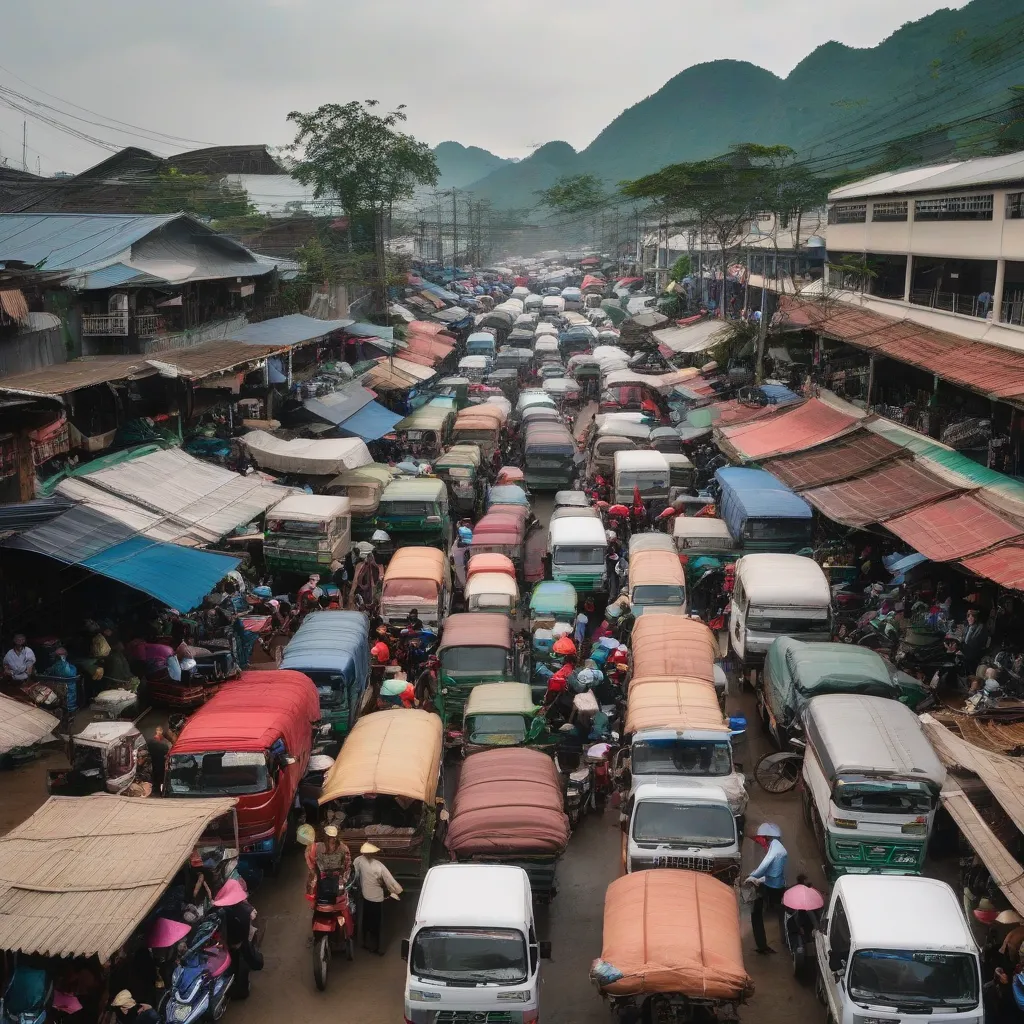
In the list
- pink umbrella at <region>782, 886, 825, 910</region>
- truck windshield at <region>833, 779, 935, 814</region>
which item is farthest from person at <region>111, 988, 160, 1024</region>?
truck windshield at <region>833, 779, 935, 814</region>

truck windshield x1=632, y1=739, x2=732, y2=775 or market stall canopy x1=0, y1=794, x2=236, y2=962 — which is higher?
market stall canopy x1=0, y1=794, x2=236, y2=962

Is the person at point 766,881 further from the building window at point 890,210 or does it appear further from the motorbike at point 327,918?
the building window at point 890,210

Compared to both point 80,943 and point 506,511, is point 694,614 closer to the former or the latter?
point 506,511

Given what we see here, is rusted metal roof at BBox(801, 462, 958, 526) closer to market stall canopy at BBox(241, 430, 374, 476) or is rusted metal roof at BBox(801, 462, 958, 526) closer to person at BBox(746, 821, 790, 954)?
person at BBox(746, 821, 790, 954)

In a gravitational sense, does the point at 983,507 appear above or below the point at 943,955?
above

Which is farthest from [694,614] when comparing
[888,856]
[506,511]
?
[888,856]
